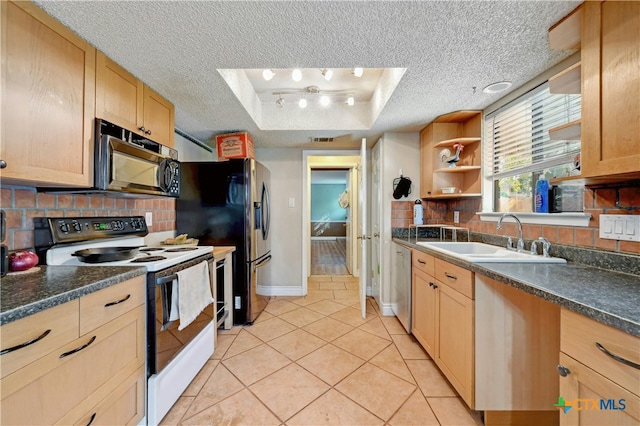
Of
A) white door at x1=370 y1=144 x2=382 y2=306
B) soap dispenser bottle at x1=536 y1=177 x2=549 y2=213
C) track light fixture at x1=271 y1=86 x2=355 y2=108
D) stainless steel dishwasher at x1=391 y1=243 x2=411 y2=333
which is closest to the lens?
soap dispenser bottle at x1=536 y1=177 x2=549 y2=213

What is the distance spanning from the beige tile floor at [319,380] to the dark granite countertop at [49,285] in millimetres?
918

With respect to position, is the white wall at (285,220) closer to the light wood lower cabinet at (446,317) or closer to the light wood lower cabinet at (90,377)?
the light wood lower cabinet at (446,317)

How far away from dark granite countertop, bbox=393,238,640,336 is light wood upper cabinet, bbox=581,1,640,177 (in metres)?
0.45

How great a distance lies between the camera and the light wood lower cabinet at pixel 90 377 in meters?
0.74

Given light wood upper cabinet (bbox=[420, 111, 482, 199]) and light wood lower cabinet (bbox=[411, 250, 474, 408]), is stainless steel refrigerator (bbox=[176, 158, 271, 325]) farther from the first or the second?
light wood upper cabinet (bbox=[420, 111, 482, 199])

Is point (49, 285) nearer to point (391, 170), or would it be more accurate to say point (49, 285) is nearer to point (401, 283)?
point (401, 283)

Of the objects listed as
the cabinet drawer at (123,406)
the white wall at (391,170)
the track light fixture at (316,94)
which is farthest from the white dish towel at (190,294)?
the white wall at (391,170)

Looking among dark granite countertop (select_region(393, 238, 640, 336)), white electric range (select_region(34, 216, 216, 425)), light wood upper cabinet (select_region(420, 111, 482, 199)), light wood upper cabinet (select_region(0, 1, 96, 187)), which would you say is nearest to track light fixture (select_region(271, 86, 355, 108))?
light wood upper cabinet (select_region(420, 111, 482, 199))

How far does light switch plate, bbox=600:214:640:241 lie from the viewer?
1.08m

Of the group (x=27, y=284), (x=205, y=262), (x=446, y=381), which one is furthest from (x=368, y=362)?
(x=27, y=284)

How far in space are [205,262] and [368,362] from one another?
4.72ft

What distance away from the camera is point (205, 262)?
5.63 feet

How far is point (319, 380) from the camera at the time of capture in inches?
63.8

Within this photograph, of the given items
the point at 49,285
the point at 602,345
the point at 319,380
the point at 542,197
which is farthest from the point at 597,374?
the point at 49,285
